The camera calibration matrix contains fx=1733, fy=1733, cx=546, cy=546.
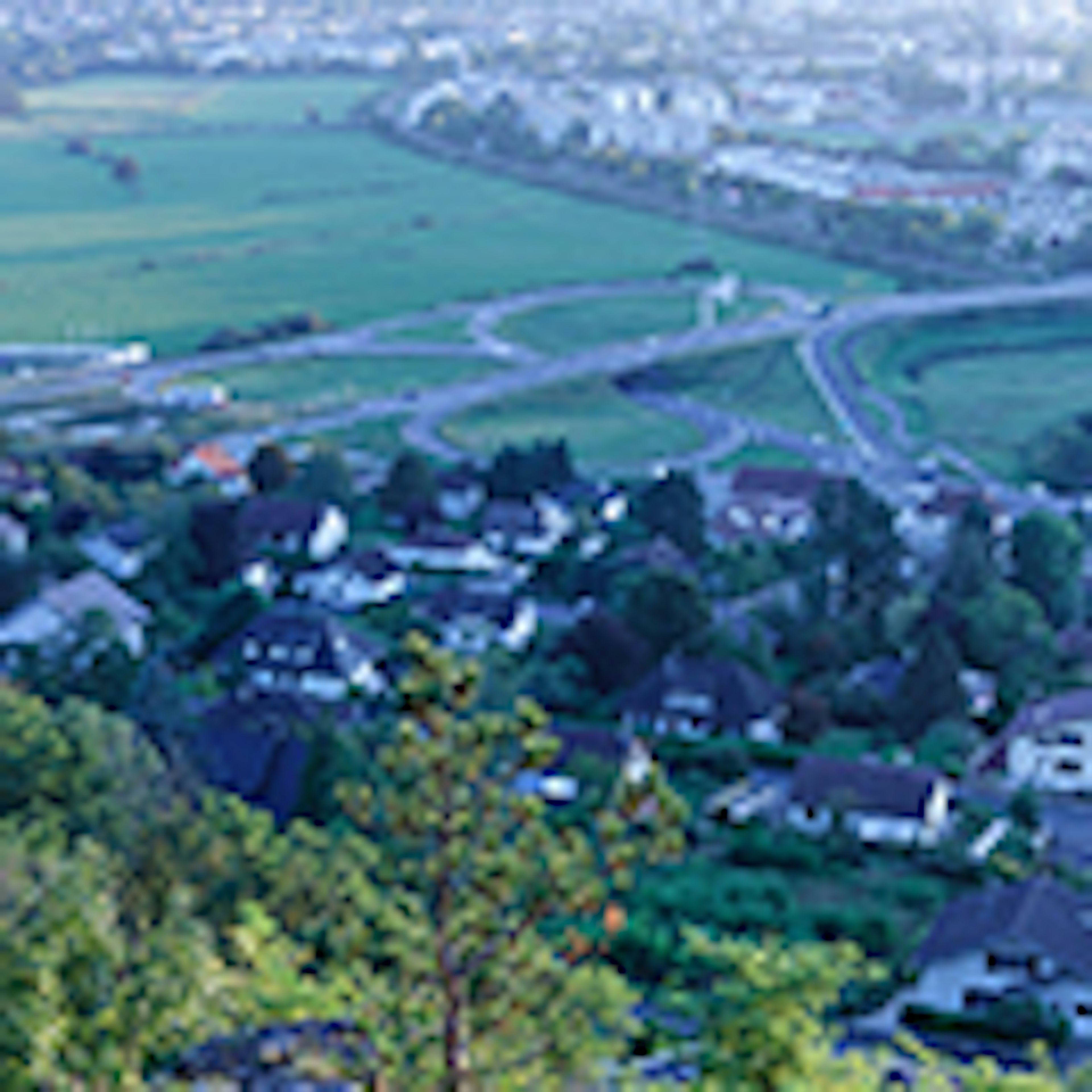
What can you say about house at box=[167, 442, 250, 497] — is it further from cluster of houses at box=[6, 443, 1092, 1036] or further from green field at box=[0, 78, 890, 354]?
green field at box=[0, 78, 890, 354]

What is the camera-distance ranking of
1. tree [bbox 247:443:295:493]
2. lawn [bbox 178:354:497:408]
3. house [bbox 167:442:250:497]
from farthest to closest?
1. lawn [bbox 178:354:497:408]
2. house [bbox 167:442:250:497]
3. tree [bbox 247:443:295:493]

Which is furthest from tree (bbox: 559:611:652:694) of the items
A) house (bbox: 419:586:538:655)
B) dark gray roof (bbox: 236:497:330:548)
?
dark gray roof (bbox: 236:497:330:548)

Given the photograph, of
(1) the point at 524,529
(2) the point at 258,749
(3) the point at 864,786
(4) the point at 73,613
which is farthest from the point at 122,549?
(3) the point at 864,786

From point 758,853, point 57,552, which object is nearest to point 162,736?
point 758,853

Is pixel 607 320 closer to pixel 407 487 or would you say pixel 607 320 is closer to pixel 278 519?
pixel 407 487

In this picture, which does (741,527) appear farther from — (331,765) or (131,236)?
(131,236)

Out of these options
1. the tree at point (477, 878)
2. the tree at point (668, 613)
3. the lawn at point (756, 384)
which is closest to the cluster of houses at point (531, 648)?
the tree at point (668, 613)
